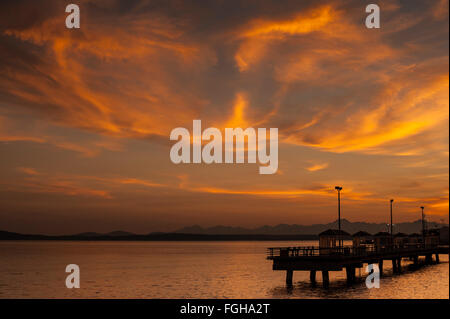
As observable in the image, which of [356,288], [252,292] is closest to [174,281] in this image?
[252,292]

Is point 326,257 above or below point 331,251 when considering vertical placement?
below

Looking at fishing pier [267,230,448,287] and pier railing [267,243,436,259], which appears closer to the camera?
fishing pier [267,230,448,287]

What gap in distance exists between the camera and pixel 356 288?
5994cm

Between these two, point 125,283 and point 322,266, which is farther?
point 125,283

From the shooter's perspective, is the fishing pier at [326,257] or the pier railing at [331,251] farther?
the pier railing at [331,251]

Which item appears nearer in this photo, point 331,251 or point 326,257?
point 326,257

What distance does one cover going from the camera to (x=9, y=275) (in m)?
97.0
